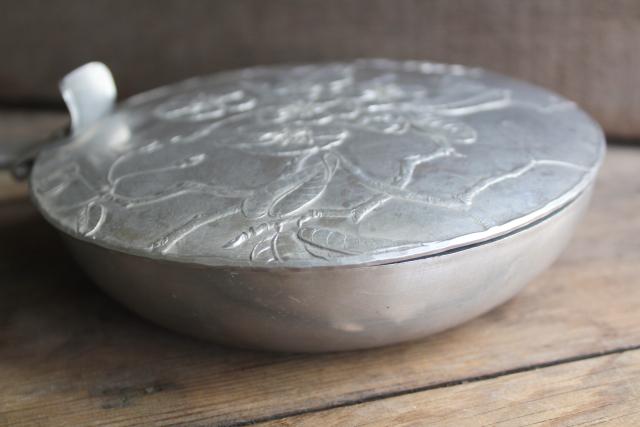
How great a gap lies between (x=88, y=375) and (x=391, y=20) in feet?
2.40

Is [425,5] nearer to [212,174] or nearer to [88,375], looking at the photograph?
[212,174]

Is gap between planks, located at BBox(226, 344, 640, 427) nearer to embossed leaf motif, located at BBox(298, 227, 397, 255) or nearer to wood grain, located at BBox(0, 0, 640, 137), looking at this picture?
embossed leaf motif, located at BBox(298, 227, 397, 255)

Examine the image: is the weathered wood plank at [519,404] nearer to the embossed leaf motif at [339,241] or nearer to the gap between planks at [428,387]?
the gap between planks at [428,387]

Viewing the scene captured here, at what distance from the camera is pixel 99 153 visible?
70 centimetres

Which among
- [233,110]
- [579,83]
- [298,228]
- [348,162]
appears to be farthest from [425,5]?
[298,228]

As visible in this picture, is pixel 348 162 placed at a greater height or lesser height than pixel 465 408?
greater

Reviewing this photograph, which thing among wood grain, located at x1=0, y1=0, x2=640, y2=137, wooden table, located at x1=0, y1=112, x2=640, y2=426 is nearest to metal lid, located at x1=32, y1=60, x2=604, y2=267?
wooden table, located at x1=0, y1=112, x2=640, y2=426

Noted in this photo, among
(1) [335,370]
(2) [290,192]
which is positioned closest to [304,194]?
(2) [290,192]

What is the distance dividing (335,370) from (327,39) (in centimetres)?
66

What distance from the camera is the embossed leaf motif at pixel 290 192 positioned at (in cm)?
56

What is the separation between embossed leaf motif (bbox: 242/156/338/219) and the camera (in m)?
0.56

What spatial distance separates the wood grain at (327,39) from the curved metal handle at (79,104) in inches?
14.5

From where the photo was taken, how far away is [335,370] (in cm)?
61

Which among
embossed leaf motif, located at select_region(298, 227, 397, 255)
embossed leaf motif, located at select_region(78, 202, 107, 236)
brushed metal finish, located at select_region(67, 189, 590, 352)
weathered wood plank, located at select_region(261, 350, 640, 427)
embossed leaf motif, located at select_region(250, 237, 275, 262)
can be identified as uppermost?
embossed leaf motif, located at select_region(78, 202, 107, 236)
